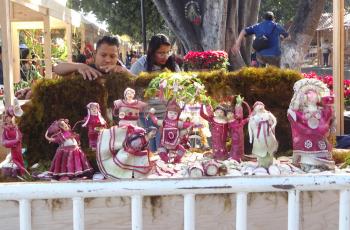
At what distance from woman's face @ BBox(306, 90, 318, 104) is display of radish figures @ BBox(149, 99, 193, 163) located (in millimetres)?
606

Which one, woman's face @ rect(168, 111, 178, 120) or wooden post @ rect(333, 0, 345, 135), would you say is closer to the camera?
woman's face @ rect(168, 111, 178, 120)

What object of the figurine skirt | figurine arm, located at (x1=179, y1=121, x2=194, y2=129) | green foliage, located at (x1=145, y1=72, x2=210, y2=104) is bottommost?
the figurine skirt

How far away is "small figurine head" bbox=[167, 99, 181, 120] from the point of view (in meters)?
2.55

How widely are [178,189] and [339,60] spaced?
3.16 m

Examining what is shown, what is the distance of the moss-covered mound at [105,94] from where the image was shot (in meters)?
2.92

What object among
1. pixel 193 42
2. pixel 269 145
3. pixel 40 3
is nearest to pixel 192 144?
pixel 269 145

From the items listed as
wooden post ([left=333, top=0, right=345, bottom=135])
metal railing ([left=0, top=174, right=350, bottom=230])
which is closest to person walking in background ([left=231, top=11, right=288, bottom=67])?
wooden post ([left=333, top=0, right=345, bottom=135])

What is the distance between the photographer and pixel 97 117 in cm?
258

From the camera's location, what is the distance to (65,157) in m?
2.43

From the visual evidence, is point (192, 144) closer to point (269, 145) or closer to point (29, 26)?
point (269, 145)

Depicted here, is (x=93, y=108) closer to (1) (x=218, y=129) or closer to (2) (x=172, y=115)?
(2) (x=172, y=115)

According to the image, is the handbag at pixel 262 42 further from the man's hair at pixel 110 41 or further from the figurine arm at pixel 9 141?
the figurine arm at pixel 9 141

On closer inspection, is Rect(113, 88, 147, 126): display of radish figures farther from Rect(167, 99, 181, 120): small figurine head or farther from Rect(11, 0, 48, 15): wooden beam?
Rect(11, 0, 48, 15): wooden beam

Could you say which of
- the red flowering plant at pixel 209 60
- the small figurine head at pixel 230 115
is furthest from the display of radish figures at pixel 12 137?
the red flowering plant at pixel 209 60
